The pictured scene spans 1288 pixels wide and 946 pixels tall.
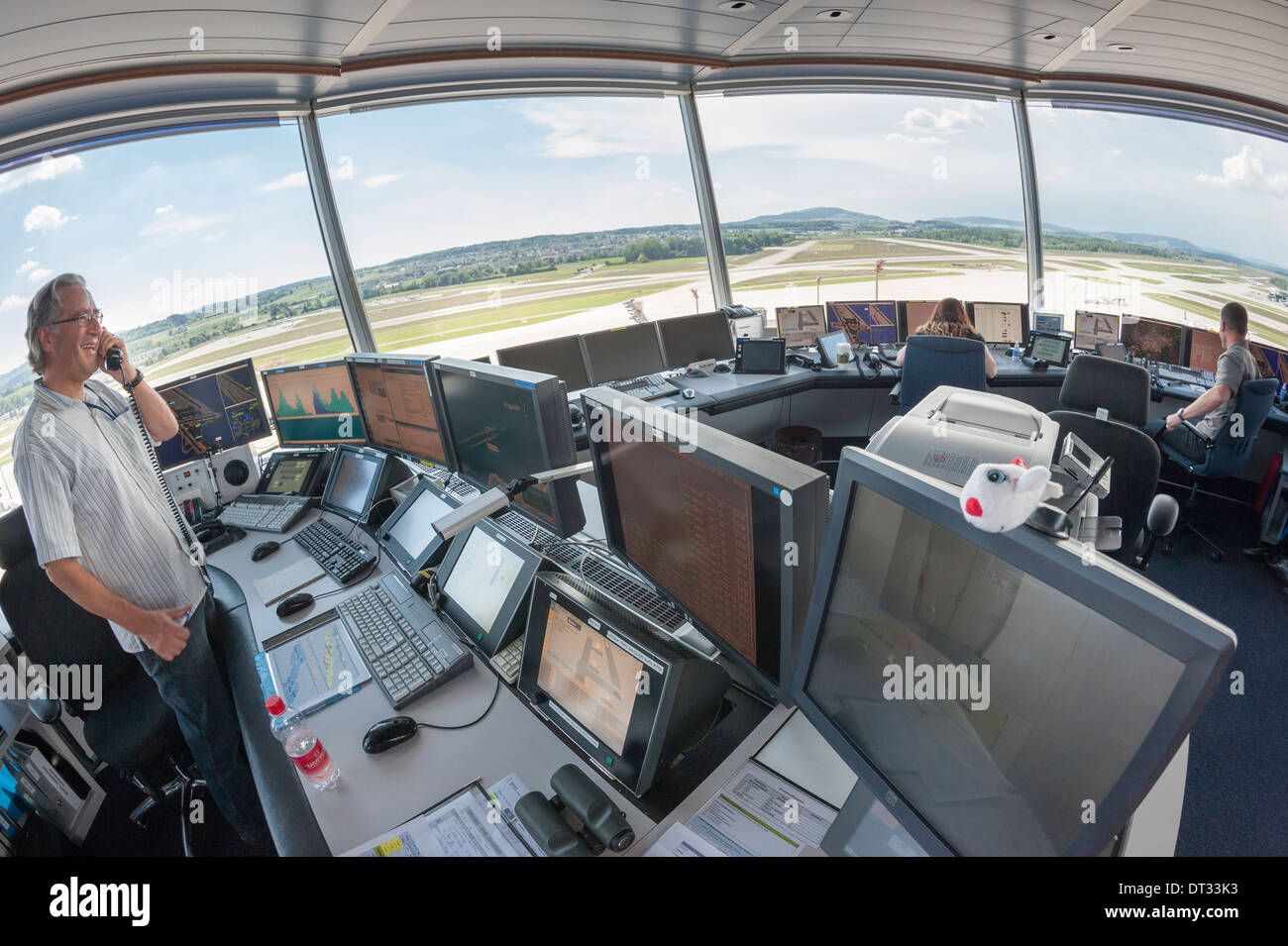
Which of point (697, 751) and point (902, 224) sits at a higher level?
point (902, 224)

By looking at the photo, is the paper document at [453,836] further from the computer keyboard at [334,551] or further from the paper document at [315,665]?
the computer keyboard at [334,551]

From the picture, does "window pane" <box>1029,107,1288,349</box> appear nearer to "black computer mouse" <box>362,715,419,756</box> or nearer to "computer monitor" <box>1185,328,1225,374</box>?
"computer monitor" <box>1185,328,1225,374</box>

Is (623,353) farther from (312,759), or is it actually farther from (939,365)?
(312,759)

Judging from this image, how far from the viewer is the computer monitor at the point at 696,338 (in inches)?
164

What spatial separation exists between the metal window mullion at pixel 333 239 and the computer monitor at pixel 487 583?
8.61 ft

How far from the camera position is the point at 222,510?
2523 millimetres

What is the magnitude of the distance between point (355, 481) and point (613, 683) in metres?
1.83

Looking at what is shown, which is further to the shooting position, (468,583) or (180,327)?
(180,327)

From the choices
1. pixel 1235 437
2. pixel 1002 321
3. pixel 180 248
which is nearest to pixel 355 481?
pixel 180 248

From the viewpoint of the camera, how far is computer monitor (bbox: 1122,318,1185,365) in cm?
392

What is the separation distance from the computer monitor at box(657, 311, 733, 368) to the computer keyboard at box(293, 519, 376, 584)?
2.68 meters

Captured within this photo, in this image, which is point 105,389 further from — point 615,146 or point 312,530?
point 615,146
